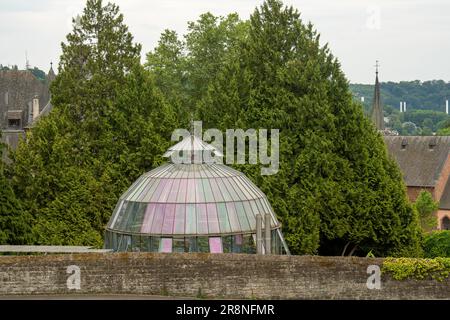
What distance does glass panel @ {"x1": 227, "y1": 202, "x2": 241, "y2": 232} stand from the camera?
25453 millimetres

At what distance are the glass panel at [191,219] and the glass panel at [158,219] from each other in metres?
0.93

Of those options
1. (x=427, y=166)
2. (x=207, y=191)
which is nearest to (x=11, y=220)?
(x=207, y=191)

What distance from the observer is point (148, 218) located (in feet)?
84.1

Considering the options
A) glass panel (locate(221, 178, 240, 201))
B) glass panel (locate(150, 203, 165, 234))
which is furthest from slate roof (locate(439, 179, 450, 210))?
glass panel (locate(150, 203, 165, 234))

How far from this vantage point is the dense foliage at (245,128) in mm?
33656

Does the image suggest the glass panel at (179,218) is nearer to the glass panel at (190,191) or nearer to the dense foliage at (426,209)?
the glass panel at (190,191)

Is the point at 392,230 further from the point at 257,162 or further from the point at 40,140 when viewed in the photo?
the point at 40,140

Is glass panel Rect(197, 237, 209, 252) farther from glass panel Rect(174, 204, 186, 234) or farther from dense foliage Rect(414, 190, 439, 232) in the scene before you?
dense foliage Rect(414, 190, 439, 232)

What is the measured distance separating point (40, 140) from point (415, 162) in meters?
44.4

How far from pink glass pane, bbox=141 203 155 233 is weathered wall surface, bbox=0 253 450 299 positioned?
6.03m

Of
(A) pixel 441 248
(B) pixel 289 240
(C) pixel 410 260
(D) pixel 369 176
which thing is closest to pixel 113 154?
(B) pixel 289 240

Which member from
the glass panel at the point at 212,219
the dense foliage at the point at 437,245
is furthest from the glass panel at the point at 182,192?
the dense foliage at the point at 437,245

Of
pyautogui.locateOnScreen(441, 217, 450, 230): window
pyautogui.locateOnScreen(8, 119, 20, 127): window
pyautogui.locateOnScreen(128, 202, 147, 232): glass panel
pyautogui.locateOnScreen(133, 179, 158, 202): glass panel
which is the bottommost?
pyautogui.locateOnScreen(441, 217, 450, 230): window

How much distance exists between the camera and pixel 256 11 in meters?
36.3
